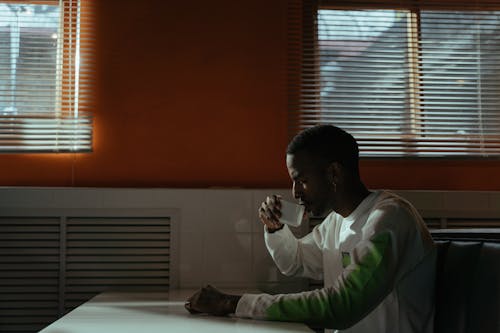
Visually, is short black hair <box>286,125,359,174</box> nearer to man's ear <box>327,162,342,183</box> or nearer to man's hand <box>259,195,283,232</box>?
man's ear <box>327,162,342,183</box>

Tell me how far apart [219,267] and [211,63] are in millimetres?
878

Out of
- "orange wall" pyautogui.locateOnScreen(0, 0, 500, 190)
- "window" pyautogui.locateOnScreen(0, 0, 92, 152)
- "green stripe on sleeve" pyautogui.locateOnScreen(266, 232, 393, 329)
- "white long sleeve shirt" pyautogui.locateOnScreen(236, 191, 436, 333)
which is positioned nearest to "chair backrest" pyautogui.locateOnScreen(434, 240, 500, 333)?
"white long sleeve shirt" pyautogui.locateOnScreen(236, 191, 436, 333)

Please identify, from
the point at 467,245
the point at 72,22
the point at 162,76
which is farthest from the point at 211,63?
the point at 467,245

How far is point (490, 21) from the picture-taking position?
2854 millimetres

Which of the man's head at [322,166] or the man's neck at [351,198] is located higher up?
the man's head at [322,166]

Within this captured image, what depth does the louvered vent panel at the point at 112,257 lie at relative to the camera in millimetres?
2404

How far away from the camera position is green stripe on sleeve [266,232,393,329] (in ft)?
5.16

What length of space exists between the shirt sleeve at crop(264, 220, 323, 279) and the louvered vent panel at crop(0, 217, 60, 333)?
0.87 meters

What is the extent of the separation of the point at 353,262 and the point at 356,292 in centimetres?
8

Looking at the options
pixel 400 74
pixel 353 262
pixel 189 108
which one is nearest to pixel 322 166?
pixel 353 262

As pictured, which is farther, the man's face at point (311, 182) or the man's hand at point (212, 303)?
the man's face at point (311, 182)

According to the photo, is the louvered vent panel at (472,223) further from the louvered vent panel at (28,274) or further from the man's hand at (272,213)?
the louvered vent panel at (28,274)

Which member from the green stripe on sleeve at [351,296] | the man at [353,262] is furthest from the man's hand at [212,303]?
the green stripe on sleeve at [351,296]

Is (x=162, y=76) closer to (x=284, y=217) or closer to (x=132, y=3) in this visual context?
(x=132, y=3)
